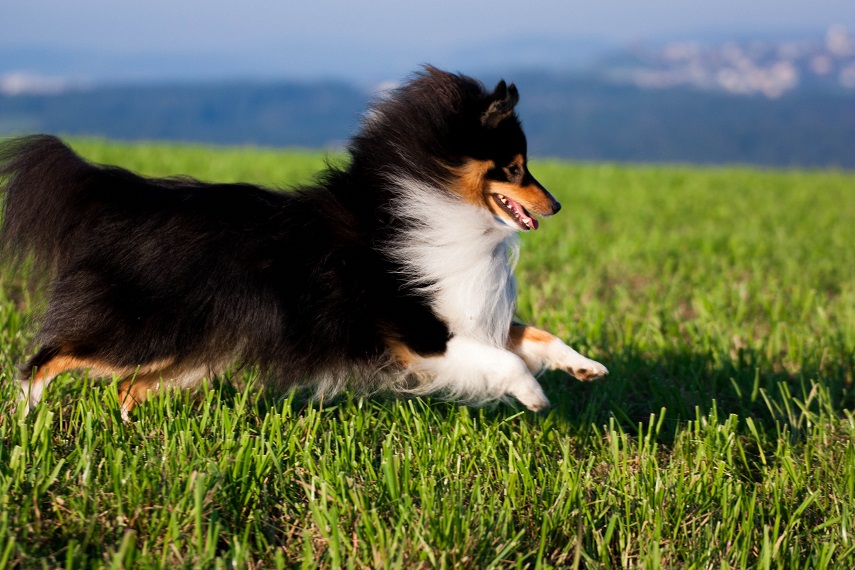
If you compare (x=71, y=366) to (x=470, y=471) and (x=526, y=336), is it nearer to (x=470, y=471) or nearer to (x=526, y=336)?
(x=470, y=471)

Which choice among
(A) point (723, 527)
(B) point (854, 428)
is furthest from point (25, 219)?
(B) point (854, 428)

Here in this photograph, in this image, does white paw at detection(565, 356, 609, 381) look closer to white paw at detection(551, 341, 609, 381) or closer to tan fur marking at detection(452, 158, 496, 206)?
white paw at detection(551, 341, 609, 381)

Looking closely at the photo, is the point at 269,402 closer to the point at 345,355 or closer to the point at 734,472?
the point at 345,355

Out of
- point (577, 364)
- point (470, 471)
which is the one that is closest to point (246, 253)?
point (470, 471)

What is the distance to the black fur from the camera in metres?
3.02

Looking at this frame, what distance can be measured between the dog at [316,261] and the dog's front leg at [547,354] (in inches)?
0.5

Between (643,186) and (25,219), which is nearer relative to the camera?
(25,219)

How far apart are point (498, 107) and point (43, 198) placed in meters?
1.88

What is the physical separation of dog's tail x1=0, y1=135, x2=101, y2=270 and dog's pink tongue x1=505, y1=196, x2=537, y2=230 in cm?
172

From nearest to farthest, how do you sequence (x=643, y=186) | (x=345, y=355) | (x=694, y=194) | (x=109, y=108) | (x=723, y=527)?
1. (x=723, y=527)
2. (x=345, y=355)
3. (x=694, y=194)
4. (x=643, y=186)
5. (x=109, y=108)

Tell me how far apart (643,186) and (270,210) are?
532 inches

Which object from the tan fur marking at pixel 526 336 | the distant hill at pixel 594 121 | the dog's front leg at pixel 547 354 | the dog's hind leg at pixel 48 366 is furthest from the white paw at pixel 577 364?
the distant hill at pixel 594 121

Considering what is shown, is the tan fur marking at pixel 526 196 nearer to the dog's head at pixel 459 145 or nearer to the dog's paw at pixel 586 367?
the dog's head at pixel 459 145

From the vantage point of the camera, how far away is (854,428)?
11.3 feet
